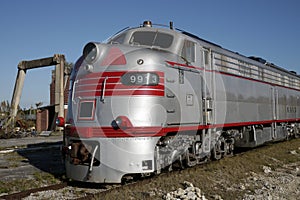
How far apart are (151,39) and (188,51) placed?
103cm

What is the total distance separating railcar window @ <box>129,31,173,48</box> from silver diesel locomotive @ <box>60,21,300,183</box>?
0.03 meters

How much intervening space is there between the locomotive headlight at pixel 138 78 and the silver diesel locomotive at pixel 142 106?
2 centimetres

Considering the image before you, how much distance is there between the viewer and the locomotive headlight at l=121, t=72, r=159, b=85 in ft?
23.5

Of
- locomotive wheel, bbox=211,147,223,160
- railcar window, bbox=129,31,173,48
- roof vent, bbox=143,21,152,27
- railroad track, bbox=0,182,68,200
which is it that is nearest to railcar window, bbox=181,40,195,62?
railcar window, bbox=129,31,173,48

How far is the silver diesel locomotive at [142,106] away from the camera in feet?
23.1

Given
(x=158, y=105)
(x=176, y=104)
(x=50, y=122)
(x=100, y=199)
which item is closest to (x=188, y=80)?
(x=176, y=104)

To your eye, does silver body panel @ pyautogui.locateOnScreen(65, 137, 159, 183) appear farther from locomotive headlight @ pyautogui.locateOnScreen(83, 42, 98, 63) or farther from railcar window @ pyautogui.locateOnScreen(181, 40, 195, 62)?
railcar window @ pyautogui.locateOnScreen(181, 40, 195, 62)

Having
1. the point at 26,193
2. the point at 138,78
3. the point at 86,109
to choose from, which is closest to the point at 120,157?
the point at 86,109

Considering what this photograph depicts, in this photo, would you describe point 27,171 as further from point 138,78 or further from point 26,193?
point 138,78

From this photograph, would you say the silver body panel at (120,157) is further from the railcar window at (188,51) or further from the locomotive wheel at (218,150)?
the locomotive wheel at (218,150)

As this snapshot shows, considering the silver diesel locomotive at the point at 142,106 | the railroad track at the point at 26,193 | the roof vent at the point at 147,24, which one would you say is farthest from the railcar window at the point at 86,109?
the roof vent at the point at 147,24

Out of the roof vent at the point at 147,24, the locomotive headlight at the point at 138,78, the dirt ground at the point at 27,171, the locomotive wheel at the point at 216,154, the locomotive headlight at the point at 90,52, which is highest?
the roof vent at the point at 147,24

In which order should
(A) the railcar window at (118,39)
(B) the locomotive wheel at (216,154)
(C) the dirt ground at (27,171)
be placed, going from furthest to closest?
(B) the locomotive wheel at (216,154)
(A) the railcar window at (118,39)
(C) the dirt ground at (27,171)

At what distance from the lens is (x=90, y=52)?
7.70m
